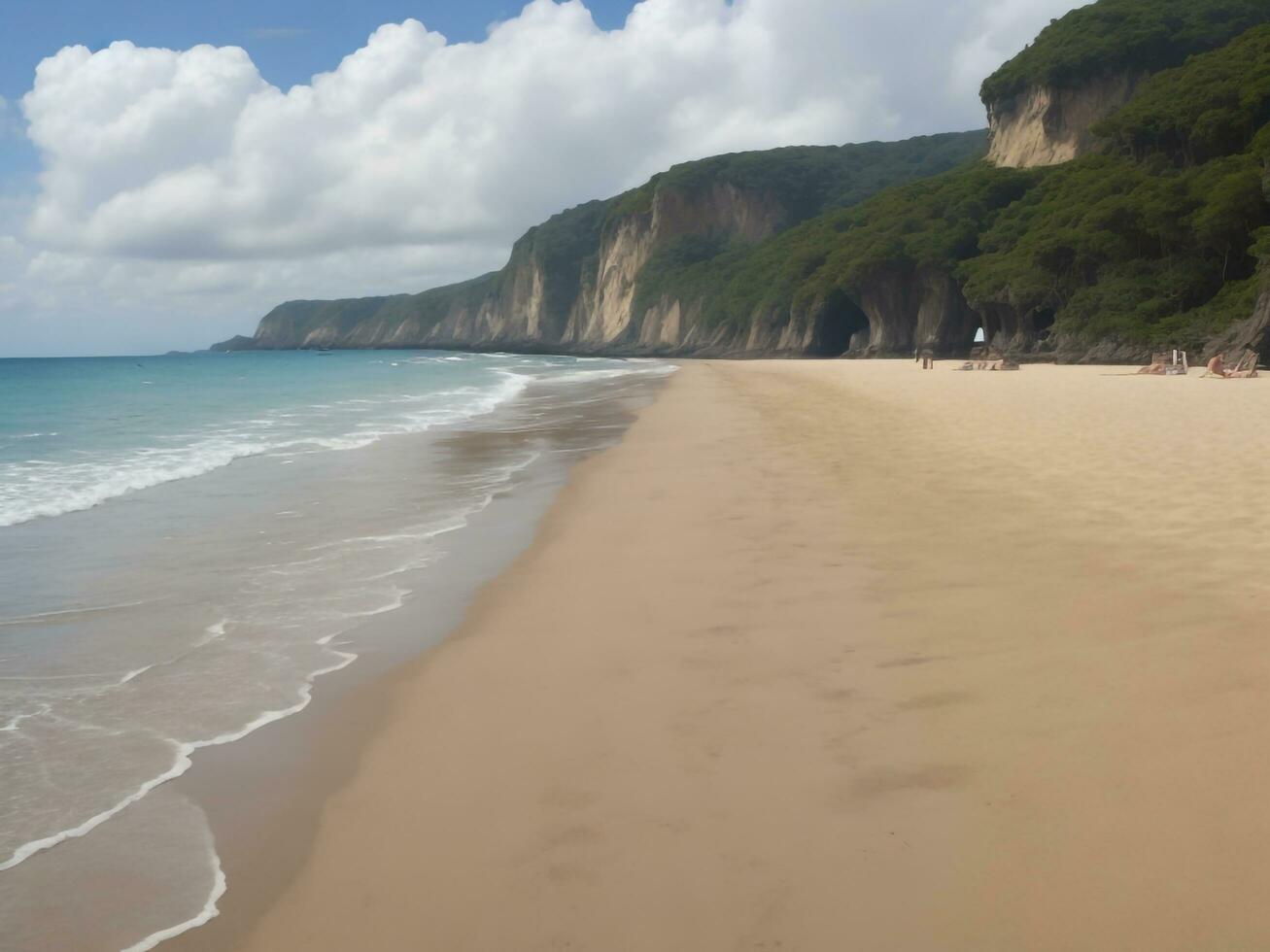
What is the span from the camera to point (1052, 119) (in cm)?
7088

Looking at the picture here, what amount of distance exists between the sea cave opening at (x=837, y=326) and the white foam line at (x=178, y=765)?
72535mm

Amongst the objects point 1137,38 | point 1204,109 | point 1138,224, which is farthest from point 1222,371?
point 1137,38

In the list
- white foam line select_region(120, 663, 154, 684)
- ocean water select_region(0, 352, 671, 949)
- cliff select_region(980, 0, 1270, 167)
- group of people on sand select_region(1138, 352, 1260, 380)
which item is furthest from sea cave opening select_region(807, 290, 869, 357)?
white foam line select_region(120, 663, 154, 684)

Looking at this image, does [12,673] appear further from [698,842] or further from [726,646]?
[698,842]

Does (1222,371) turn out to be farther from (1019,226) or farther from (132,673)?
(1019,226)

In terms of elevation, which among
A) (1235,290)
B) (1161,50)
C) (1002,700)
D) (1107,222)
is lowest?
(1002,700)

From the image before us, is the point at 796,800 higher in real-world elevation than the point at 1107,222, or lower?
lower

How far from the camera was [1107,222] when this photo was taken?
43.6 meters

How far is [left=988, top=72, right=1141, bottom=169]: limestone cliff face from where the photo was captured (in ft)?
222

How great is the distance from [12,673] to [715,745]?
14.2 ft

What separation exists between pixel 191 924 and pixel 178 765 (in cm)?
138

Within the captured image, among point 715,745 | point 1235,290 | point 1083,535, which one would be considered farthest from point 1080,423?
point 1235,290

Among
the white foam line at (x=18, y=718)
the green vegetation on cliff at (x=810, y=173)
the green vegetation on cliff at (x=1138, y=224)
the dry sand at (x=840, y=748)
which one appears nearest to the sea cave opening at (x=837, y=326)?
the green vegetation on cliff at (x=1138, y=224)

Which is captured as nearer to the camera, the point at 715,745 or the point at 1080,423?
the point at 715,745
